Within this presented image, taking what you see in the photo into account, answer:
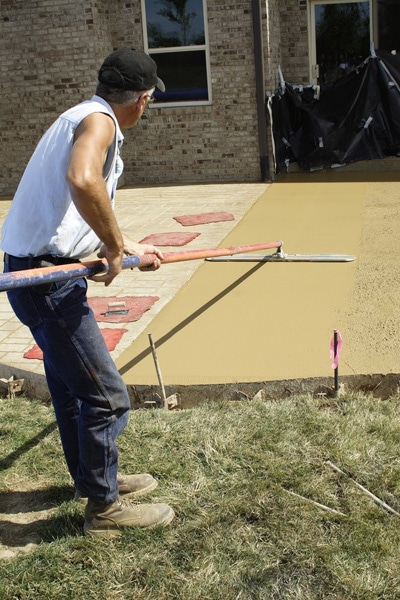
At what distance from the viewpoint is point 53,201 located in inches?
110

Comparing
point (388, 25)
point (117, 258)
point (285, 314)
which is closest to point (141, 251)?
point (117, 258)

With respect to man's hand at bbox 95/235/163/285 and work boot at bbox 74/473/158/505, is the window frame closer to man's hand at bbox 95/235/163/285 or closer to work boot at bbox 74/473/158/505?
man's hand at bbox 95/235/163/285

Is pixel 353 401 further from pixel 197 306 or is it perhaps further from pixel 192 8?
pixel 192 8

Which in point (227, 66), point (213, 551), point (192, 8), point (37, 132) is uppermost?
point (192, 8)

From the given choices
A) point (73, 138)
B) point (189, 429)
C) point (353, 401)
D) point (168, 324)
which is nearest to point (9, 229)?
point (73, 138)

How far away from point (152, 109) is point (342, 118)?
3007 millimetres

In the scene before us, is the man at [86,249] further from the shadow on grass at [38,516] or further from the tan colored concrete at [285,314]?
the tan colored concrete at [285,314]

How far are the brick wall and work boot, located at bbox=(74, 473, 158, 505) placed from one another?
8.60 m

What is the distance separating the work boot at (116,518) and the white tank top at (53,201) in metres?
1.08

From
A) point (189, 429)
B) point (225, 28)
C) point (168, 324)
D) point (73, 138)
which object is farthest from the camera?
point (225, 28)

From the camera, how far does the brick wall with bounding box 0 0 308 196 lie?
11039 millimetres

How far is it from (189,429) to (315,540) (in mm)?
1130

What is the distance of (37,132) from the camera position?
11.6 m

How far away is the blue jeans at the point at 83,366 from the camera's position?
9.50 ft
